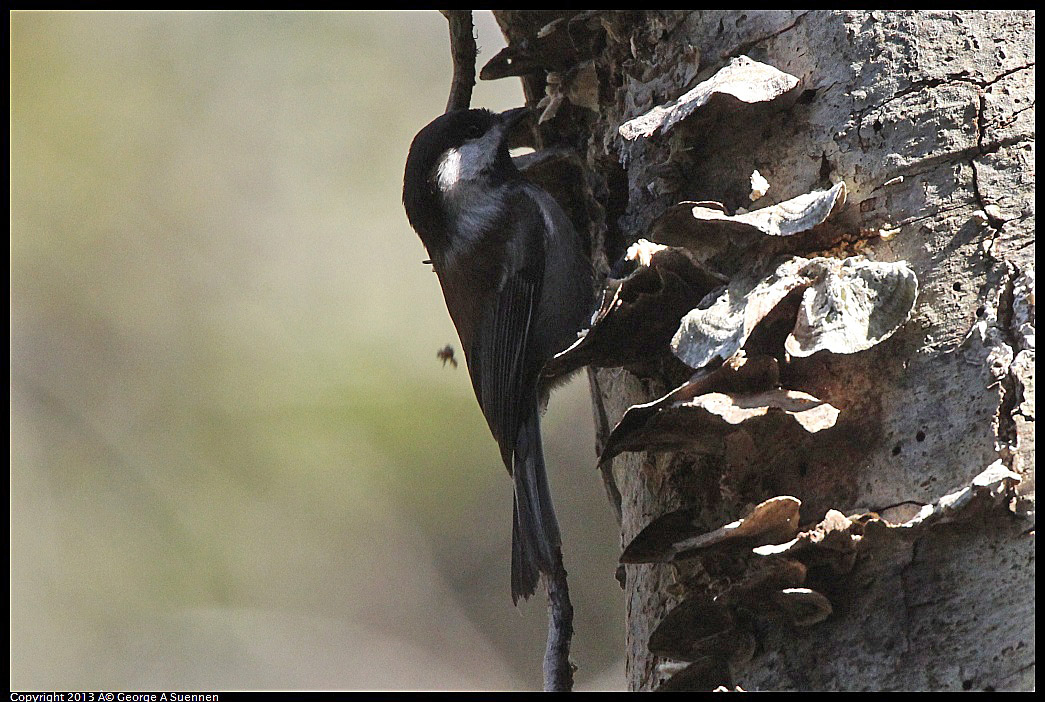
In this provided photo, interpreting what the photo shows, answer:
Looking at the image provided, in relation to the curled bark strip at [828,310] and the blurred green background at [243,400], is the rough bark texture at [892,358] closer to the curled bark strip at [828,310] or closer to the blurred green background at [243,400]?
the curled bark strip at [828,310]

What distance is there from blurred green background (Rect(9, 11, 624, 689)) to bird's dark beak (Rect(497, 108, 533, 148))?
1931mm

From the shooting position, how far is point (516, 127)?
245 centimetres

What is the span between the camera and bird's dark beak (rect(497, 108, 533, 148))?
7.86 ft

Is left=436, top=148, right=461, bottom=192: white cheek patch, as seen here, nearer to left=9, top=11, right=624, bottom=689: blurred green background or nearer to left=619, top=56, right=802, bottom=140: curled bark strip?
left=619, top=56, right=802, bottom=140: curled bark strip

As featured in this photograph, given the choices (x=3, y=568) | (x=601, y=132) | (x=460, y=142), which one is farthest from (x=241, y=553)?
(x=601, y=132)

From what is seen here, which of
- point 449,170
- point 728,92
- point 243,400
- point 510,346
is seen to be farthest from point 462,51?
point 243,400

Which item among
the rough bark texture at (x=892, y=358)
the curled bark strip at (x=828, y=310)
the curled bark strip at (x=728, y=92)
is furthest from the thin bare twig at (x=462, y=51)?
the curled bark strip at (x=828, y=310)

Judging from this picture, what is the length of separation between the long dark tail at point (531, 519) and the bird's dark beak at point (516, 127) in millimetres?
635

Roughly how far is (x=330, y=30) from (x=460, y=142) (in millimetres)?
2776

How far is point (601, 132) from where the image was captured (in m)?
1.87

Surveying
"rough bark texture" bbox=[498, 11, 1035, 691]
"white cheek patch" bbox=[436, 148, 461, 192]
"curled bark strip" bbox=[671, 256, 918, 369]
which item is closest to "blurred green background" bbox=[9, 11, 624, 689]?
"white cheek patch" bbox=[436, 148, 461, 192]

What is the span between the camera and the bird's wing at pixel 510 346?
2.39 metres

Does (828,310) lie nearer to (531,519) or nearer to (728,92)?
(728,92)

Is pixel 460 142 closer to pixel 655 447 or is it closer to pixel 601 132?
pixel 601 132
